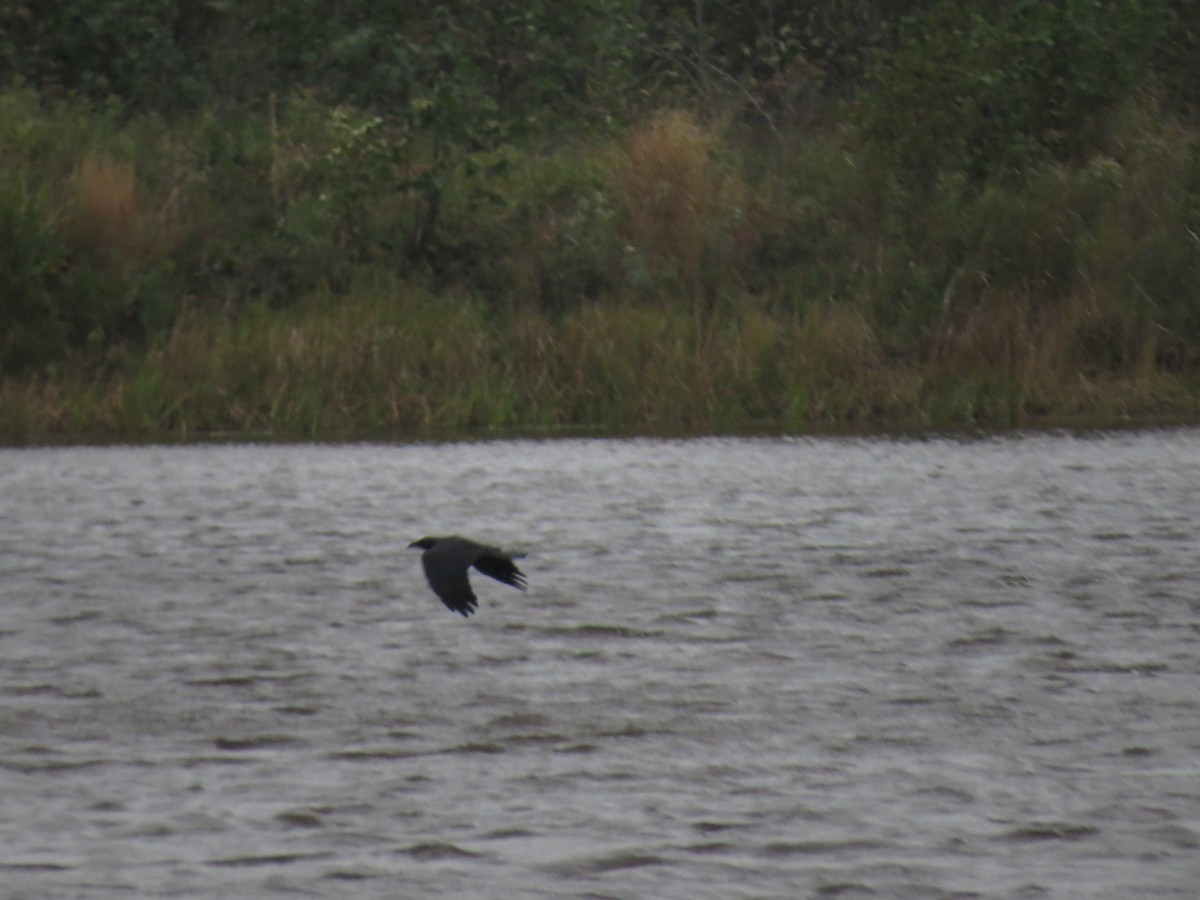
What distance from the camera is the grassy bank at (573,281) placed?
1711cm

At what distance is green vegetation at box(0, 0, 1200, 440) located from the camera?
17188 millimetres

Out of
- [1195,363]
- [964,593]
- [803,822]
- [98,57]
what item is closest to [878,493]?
[964,593]

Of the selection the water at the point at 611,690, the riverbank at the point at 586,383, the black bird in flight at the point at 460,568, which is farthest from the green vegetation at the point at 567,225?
the black bird in flight at the point at 460,568

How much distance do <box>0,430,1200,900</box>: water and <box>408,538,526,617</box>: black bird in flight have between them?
1.24 ft

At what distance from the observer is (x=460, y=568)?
7.05 meters

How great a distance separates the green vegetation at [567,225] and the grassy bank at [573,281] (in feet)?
0.10

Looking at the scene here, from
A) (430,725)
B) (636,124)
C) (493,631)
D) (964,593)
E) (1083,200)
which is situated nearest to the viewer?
(430,725)

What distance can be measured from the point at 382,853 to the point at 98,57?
1714cm

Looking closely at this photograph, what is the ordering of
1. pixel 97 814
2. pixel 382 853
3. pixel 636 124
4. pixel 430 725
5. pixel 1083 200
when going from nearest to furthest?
pixel 382 853 → pixel 97 814 → pixel 430 725 → pixel 1083 200 → pixel 636 124

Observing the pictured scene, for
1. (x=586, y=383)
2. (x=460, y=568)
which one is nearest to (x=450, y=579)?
(x=460, y=568)

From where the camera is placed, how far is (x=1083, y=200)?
61.8ft

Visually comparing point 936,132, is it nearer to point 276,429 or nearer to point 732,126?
point 732,126

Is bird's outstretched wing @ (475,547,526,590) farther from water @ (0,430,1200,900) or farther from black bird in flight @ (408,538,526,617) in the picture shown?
water @ (0,430,1200,900)

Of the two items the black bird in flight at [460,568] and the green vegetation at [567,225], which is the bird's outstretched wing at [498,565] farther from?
the green vegetation at [567,225]
